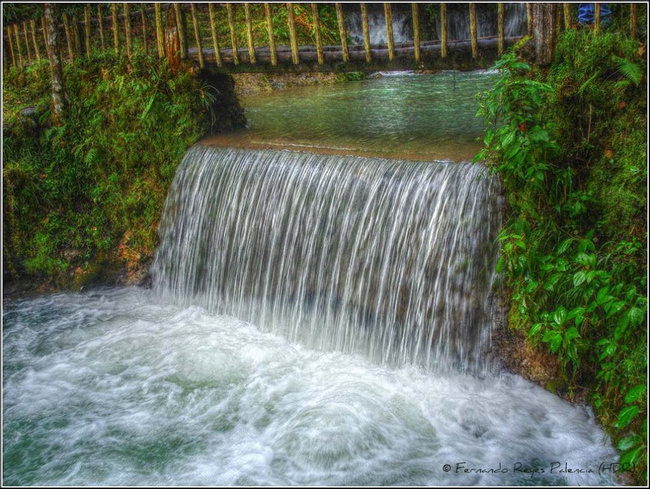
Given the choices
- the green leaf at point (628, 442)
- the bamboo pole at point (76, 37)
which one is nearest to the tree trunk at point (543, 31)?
the green leaf at point (628, 442)

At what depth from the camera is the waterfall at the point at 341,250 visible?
6.20 meters

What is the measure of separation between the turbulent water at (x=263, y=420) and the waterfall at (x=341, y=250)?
0.34m

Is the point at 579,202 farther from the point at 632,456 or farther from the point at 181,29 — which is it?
the point at 181,29

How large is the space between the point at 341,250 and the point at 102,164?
455cm

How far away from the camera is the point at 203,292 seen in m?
8.52

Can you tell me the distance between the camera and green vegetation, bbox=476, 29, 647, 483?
5.07 m

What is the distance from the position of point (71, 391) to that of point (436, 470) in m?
4.03

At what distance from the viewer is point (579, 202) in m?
5.54

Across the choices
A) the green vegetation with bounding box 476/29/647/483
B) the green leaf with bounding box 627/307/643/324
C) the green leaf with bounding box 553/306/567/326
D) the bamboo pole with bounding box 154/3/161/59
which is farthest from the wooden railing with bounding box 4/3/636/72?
the green leaf with bounding box 627/307/643/324

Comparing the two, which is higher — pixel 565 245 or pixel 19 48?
pixel 19 48

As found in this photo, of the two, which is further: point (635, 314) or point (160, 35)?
point (160, 35)

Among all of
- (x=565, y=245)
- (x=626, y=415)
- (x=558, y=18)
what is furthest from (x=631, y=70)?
(x=626, y=415)

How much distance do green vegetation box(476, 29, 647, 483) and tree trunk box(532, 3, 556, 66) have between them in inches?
3.6

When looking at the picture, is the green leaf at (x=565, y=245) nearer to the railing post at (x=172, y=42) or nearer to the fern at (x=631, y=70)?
the fern at (x=631, y=70)
